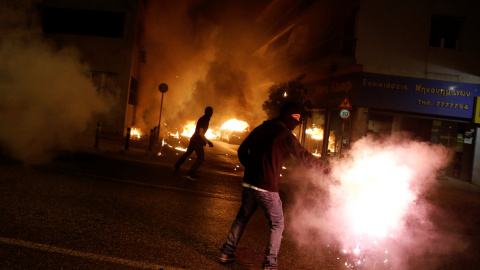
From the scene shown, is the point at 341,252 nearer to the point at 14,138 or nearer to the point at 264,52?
the point at 14,138

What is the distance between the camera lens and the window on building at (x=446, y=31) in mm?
15555

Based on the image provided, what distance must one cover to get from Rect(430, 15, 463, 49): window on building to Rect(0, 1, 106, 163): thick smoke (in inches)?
566

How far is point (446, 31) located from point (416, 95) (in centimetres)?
311

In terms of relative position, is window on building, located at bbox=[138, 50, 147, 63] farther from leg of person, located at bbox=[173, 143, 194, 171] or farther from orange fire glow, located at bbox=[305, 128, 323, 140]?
leg of person, located at bbox=[173, 143, 194, 171]

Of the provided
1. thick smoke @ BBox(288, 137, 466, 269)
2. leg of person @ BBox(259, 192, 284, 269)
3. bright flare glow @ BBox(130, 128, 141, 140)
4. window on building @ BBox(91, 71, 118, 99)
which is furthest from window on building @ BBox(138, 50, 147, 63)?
leg of person @ BBox(259, 192, 284, 269)

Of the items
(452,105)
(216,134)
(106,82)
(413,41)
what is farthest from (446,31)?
(216,134)

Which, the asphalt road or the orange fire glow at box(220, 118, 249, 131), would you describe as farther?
the orange fire glow at box(220, 118, 249, 131)

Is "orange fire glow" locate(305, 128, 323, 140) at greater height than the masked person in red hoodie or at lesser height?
greater

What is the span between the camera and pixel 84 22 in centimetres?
1792

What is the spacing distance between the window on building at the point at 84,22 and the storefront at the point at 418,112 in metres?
11.6

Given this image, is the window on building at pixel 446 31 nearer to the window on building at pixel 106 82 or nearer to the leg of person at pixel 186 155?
the leg of person at pixel 186 155

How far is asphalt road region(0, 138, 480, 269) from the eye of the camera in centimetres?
354

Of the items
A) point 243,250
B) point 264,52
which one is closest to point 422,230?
point 243,250

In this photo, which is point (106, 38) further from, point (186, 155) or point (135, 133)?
point (186, 155)
